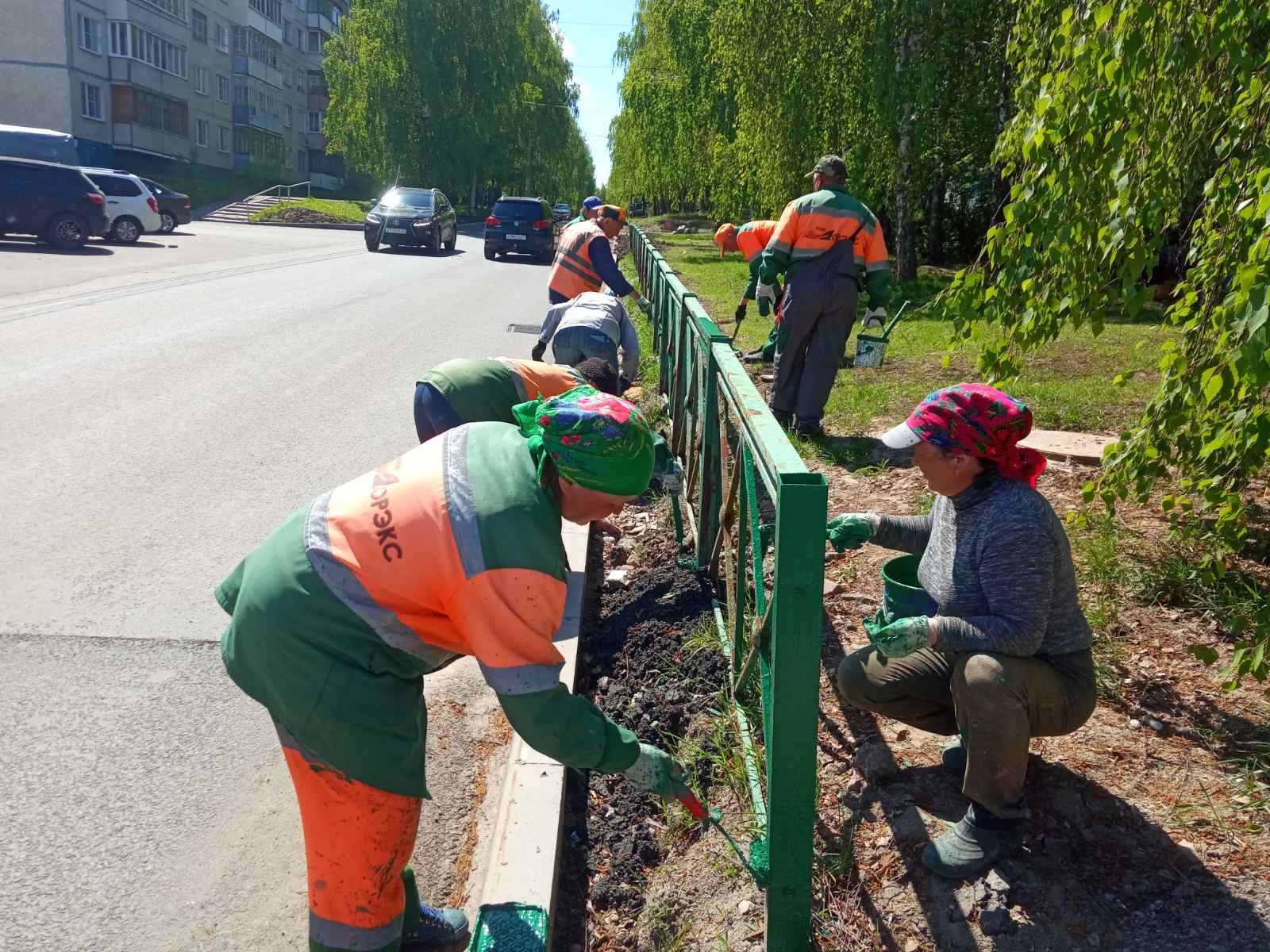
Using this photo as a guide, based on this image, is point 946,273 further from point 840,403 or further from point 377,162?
point 377,162

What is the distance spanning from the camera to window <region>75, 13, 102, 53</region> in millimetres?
38719

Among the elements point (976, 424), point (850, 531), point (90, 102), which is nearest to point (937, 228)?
point (850, 531)

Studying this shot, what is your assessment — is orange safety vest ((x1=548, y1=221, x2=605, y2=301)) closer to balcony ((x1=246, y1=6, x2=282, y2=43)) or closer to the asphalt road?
the asphalt road

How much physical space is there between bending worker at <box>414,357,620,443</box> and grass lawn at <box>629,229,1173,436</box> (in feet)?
4.85

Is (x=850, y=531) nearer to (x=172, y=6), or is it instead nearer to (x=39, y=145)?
(x=39, y=145)

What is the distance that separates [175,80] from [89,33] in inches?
215

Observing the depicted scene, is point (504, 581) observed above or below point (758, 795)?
above

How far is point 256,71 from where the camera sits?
5381 centimetres

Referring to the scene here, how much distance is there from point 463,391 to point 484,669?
2130 millimetres

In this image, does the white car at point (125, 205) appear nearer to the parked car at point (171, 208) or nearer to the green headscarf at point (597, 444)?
the parked car at point (171, 208)

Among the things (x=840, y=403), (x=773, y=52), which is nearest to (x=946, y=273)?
(x=773, y=52)

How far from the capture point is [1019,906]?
238 centimetres

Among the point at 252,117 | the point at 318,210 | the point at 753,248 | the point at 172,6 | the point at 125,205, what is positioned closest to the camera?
the point at 753,248

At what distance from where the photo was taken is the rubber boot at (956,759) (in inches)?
115
